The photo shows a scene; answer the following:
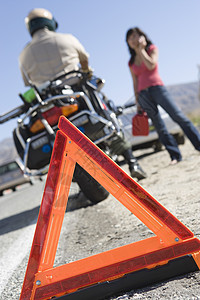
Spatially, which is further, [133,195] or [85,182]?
[85,182]

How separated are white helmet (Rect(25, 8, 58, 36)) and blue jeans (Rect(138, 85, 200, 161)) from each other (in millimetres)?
1754

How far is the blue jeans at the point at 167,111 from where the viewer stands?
16.9 feet

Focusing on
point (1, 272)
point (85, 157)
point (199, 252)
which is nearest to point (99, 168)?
point (85, 157)

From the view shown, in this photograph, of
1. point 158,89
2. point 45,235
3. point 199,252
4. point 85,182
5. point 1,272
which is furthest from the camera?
point 158,89

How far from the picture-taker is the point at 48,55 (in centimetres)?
481

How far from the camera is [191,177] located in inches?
163

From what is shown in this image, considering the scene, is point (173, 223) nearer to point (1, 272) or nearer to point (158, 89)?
point (1, 272)

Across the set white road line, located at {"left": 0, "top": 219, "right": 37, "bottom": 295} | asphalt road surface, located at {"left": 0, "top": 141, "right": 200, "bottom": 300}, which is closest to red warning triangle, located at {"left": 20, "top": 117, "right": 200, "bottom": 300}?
asphalt road surface, located at {"left": 0, "top": 141, "right": 200, "bottom": 300}

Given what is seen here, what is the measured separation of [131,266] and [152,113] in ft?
13.3

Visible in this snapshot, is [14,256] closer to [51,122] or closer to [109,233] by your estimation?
[109,233]

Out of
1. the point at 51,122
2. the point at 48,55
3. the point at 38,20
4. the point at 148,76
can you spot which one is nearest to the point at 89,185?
the point at 51,122

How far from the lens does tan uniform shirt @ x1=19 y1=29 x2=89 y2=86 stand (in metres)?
4.80

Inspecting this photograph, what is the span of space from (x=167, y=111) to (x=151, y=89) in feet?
1.39

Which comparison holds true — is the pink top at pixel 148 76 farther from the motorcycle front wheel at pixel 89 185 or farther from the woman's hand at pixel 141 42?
the motorcycle front wheel at pixel 89 185
